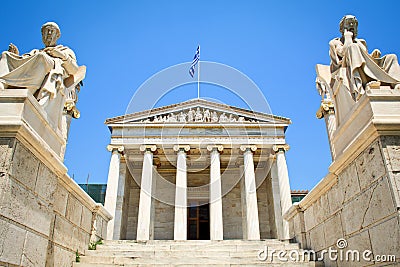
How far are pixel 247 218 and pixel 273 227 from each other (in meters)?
3.40

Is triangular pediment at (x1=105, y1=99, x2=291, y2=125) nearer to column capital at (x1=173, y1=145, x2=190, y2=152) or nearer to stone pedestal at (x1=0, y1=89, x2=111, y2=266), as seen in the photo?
column capital at (x1=173, y1=145, x2=190, y2=152)

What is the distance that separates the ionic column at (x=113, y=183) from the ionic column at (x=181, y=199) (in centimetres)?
389

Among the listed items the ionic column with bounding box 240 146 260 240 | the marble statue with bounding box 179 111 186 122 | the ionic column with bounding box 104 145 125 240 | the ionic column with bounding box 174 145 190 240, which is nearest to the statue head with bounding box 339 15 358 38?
the ionic column with bounding box 240 146 260 240

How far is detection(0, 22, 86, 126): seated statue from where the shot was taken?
16.5 feet

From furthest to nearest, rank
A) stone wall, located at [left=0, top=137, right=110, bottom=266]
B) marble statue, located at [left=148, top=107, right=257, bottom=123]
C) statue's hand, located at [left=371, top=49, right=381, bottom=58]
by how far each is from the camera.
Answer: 1. marble statue, located at [left=148, top=107, right=257, bottom=123]
2. statue's hand, located at [left=371, top=49, right=381, bottom=58]
3. stone wall, located at [left=0, top=137, right=110, bottom=266]

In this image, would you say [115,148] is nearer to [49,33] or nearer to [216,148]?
[216,148]

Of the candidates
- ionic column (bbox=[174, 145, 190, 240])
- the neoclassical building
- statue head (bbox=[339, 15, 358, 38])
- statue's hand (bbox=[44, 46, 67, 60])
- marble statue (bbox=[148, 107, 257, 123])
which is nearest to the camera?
statue's hand (bbox=[44, 46, 67, 60])

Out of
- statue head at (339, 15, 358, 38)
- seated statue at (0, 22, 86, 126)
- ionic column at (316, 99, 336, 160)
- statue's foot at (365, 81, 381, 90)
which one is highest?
ionic column at (316, 99, 336, 160)

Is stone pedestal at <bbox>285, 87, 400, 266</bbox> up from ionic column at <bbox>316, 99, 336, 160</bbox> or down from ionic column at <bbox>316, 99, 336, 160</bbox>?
down

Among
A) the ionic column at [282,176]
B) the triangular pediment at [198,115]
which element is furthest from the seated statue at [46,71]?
the ionic column at [282,176]

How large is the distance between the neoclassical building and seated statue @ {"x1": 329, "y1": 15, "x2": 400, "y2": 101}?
15.2m

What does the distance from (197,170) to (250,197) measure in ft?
20.4

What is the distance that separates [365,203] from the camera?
443cm

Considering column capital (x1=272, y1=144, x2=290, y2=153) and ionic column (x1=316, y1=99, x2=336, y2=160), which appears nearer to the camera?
ionic column (x1=316, y1=99, x2=336, y2=160)
